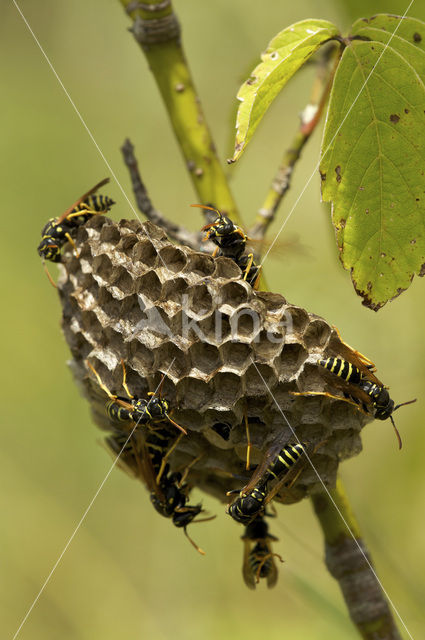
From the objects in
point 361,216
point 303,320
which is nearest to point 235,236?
point 303,320

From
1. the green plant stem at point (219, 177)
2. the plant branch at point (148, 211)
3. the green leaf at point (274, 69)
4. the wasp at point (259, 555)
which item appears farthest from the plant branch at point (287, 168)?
the wasp at point (259, 555)

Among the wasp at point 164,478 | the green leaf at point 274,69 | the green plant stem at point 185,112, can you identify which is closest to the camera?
→ the green leaf at point 274,69

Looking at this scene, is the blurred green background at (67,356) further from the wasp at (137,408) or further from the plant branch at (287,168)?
the wasp at (137,408)

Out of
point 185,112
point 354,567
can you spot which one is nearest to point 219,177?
point 185,112

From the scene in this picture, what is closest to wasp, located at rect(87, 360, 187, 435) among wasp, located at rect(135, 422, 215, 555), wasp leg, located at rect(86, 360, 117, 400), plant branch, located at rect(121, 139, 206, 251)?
wasp leg, located at rect(86, 360, 117, 400)

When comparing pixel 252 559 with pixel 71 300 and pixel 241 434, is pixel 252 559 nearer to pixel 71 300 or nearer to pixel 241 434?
pixel 241 434
